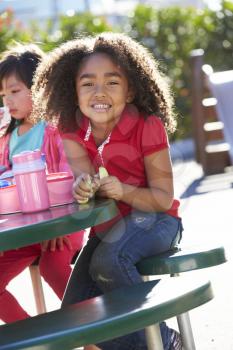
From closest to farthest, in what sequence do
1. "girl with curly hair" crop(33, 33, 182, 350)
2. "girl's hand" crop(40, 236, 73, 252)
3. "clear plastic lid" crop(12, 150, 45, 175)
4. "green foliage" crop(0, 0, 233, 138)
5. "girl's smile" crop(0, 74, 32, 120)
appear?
"clear plastic lid" crop(12, 150, 45, 175), "girl with curly hair" crop(33, 33, 182, 350), "girl's hand" crop(40, 236, 73, 252), "girl's smile" crop(0, 74, 32, 120), "green foliage" crop(0, 0, 233, 138)

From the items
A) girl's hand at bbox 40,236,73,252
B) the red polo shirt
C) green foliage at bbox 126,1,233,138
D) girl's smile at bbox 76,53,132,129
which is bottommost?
girl's hand at bbox 40,236,73,252

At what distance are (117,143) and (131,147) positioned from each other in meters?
0.06

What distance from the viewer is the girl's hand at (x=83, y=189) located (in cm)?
273

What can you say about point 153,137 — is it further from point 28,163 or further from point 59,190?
point 28,163

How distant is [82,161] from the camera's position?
3.24m

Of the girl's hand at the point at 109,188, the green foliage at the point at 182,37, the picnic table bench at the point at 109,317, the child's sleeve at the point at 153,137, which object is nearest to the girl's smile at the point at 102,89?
the child's sleeve at the point at 153,137

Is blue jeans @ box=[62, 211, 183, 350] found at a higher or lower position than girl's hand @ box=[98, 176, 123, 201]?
lower

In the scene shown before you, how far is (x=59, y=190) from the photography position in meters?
2.81

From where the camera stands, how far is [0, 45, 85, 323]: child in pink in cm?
347

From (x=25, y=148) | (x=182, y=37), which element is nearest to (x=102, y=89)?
(x=25, y=148)

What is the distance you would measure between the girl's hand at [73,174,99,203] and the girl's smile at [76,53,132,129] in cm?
45

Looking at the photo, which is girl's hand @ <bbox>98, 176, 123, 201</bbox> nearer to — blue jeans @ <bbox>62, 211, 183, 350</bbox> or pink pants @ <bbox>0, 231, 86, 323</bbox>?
blue jeans @ <bbox>62, 211, 183, 350</bbox>

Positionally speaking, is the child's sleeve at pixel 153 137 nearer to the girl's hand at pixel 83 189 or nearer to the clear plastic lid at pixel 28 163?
the girl's hand at pixel 83 189

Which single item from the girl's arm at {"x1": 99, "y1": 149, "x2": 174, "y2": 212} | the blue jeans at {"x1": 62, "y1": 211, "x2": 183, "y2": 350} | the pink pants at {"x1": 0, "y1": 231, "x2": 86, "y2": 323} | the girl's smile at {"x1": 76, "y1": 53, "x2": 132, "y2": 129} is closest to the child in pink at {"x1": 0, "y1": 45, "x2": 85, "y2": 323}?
the pink pants at {"x1": 0, "y1": 231, "x2": 86, "y2": 323}
